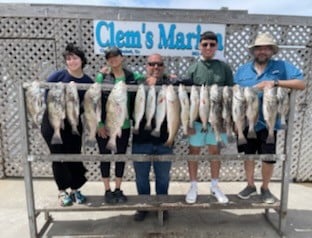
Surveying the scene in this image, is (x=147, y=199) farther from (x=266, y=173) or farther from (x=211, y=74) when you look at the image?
(x=211, y=74)

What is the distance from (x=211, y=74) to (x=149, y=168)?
1159mm

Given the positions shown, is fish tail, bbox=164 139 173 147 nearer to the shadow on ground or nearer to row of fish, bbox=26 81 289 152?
row of fish, bbox=26 81 289 152

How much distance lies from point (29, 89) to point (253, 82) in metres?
2.10

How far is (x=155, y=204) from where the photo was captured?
3.17 meters

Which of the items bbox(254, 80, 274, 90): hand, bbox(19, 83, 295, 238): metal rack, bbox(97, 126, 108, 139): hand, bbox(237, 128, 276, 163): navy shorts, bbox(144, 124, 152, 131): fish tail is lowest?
bbox(19, 83, 295, 238): metal rack

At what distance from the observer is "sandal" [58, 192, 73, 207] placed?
311 cm

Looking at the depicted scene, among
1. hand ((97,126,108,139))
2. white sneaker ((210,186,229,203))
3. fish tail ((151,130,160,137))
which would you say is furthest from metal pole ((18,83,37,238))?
white sneaker ((210,186,229,203))

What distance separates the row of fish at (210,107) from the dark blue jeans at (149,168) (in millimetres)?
329

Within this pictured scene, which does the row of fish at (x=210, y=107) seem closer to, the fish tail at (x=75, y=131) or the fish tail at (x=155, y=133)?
the fish tail at (x=155, y=133)

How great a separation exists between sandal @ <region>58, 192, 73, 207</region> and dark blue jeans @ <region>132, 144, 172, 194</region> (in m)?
0.73

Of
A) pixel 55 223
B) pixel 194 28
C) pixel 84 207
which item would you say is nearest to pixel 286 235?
pixel 84 207

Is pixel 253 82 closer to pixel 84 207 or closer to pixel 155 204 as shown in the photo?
pixel 155 204

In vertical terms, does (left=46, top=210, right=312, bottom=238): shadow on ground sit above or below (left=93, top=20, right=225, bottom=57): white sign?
below

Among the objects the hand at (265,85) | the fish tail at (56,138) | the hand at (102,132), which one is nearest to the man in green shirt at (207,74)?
the hand at (265,85)
